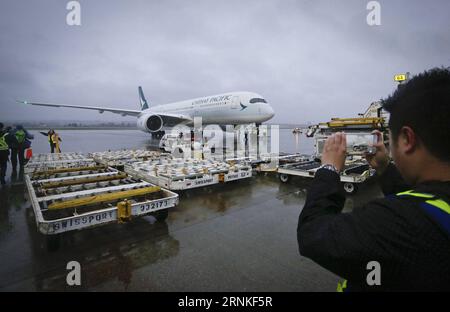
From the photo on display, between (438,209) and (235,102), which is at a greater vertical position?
(235,102)

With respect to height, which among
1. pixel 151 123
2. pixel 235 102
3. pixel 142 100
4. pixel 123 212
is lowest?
pixel 123 212

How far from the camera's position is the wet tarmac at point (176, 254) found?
284 cm

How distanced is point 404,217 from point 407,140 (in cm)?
40

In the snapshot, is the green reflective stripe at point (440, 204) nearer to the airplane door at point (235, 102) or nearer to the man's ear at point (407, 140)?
the man's ear at point (407, 140)

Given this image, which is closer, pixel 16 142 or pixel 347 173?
pixel 347 173

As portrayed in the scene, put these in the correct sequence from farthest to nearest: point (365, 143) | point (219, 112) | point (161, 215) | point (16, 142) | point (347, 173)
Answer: point (219, 112)
point (16, 142)
point (347, 173)
point (161, 215)
point (365, 143)

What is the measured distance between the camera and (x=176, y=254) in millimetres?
3486

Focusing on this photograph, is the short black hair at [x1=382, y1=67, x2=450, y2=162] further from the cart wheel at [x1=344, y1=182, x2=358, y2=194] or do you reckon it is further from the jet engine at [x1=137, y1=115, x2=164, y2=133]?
the jet engine at [x1=137, y1=115, x2=164, y2=133]


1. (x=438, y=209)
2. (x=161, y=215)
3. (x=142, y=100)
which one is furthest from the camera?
(x=142, y=100)

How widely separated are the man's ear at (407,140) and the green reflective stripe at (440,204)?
29 centimetres

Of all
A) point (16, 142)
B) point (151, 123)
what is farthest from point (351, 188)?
point (151, 123)

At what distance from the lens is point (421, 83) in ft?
3.66

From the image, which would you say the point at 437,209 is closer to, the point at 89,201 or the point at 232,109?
the point at 89,201
